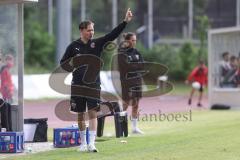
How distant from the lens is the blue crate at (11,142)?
13258 millimetres

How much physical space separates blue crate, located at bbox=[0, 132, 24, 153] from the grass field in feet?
1.95

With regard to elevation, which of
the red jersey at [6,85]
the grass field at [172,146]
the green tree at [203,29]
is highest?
the green tree at [203,29]

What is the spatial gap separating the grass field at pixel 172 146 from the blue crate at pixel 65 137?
53cm

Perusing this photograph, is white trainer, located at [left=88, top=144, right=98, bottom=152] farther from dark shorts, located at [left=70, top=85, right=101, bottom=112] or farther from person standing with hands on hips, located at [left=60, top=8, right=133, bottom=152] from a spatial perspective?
dark shorts, located at [left=70, top=85, right=101, bottom=112]

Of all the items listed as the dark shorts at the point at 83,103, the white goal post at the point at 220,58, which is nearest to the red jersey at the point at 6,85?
the dark shorts at the point at 83,103

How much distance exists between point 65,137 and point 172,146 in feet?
7.41

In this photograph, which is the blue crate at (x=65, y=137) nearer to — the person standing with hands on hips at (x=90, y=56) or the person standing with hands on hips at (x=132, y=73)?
the person standing with hands on hips at (x=90, y=56)

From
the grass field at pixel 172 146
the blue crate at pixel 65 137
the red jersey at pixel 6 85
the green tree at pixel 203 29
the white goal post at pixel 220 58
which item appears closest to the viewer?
the grass field at pixel 172 146

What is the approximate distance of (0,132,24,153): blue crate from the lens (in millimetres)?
13258

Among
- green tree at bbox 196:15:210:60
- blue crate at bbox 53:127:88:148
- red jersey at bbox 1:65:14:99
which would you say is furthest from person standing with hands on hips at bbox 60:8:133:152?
green tree at bbox 196:15:210:60

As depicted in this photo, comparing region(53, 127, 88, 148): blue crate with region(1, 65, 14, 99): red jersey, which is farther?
region(1, 65, 14, 99): red jersey

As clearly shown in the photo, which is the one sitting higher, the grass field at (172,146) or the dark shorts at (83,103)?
the dark shorts at (83,103)

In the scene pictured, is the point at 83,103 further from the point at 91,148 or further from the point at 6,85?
the point at 6,85

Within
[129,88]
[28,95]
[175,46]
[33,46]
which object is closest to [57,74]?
[129,88]
